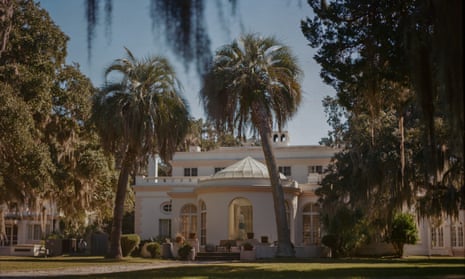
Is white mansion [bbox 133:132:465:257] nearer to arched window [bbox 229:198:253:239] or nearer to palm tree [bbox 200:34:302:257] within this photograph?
arched window [bbox 229:198:253:239]

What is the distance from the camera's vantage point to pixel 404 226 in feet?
105

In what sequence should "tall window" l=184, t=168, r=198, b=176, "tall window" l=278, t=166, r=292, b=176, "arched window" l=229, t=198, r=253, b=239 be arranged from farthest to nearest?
"tall window" l=184, t=168, r=198, b=176 < "tall window" l=278, t=166, r=292, b=176 < "arched window" l=229, t=198, r=253, b=239

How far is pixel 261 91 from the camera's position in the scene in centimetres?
2555

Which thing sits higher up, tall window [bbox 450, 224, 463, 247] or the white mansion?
the white mansion

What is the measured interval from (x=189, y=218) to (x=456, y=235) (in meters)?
15.2

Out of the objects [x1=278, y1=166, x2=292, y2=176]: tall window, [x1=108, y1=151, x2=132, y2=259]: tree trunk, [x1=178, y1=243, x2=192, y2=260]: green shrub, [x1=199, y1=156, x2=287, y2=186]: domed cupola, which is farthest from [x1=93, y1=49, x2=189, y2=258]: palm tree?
[x1=278, y1=166, x2=292, y2=176]: tall window

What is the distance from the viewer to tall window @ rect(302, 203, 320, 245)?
114 ft

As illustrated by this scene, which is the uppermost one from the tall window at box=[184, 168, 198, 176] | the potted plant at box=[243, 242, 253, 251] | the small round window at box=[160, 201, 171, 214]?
the tall window at box=[184, 168, 198, 176]

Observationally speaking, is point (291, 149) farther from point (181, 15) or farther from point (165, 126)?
point (181, 15)

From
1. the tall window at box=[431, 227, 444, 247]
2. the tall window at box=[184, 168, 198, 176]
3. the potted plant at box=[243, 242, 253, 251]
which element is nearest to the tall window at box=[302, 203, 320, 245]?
the tall window at box=[431, 227, 444, 247]

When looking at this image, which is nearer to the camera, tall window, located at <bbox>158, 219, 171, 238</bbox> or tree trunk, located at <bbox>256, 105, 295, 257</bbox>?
tree trunk, located at <bbox>256, 105, 295, 257</bbox>

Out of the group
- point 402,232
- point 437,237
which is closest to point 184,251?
point 402,232

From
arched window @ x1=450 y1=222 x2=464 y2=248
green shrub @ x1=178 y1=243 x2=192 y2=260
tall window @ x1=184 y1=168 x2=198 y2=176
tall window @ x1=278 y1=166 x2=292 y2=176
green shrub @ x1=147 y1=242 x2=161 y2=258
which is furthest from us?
tall window @ x1=184 y1=168 x2=198 y2=176

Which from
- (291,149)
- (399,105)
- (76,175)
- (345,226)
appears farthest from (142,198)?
(399,105)
